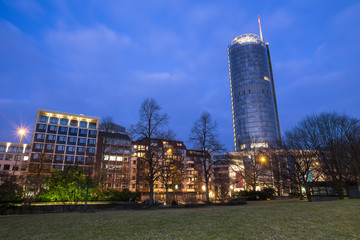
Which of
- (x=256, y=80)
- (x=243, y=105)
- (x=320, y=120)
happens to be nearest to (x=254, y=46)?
(x=256, y=80)

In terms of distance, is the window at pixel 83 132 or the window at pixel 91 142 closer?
the window at pixel 83 132

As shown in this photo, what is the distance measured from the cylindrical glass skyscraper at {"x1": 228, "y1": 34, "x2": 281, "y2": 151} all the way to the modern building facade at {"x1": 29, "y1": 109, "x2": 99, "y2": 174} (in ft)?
375

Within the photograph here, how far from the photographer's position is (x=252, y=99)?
181625mm

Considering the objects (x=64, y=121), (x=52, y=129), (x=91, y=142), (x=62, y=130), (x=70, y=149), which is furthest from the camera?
(x=91, y=142)

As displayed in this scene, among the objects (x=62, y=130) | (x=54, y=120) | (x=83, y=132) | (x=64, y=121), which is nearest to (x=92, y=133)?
(x=83, y=132)

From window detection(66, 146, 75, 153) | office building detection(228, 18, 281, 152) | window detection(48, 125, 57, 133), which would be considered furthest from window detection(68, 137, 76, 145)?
office building detection(228, 18, 281, 152)

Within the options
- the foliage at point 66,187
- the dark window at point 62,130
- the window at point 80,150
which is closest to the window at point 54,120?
the dark window at point 62,130

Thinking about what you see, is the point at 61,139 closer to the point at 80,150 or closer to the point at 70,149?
the point at 70,149

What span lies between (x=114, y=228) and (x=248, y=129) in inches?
6857

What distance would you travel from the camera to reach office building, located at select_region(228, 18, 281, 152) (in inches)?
6801

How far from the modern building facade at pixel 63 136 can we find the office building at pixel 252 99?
115 m

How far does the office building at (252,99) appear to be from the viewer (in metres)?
173

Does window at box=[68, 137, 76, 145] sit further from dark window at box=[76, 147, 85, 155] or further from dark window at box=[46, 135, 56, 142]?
dark window at box=[46, 135, 56, 142]

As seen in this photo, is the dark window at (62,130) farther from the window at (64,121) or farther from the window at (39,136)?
the window at (39,136)
